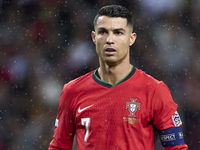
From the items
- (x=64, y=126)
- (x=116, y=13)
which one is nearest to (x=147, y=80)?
(x=116, y=13)

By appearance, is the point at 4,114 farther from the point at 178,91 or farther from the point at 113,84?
the point at 113,84

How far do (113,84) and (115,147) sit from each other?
40cm

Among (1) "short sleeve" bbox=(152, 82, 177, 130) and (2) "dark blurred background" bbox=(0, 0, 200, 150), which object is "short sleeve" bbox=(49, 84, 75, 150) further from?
(2) "dark blurred background" bbox=(0, 0, 200, 150)

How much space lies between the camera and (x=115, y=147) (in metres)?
2.00

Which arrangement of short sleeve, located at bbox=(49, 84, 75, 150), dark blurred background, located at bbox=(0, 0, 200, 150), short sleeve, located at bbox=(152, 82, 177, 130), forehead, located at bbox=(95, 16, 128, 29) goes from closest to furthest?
short sleeve, located at bbox=(152, 82, 177, 130) → forehead, located at bbox=(95, 16, 128, 29) → short sleeve, located at bbox=(49, 84, 75, 150) → dark blurred background, located at bbox=(0, 0, 200, 150)

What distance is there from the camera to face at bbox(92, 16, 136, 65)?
6.75 ft

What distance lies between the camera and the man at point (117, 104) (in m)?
2.01

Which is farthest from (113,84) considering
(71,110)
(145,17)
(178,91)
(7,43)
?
(7,43)

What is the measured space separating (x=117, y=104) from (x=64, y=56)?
3384 mm

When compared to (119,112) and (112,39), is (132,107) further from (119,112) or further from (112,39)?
(112,39)

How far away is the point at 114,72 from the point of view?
2.17 meters

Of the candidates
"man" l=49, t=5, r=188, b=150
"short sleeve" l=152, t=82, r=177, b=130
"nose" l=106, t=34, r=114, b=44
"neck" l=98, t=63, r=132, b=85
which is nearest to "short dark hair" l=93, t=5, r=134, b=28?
"man" l=49, t=5, r=188, b=150

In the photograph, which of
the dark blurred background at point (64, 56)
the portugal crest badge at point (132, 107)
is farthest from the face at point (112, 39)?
the dark blurred background at point (64, 56)

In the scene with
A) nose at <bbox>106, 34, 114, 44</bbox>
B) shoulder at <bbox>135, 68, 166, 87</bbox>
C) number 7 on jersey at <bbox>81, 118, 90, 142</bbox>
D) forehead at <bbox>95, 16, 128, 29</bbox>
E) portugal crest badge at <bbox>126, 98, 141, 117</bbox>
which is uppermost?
forehead at <bbox>95, 16, 128, 29</bbox>
